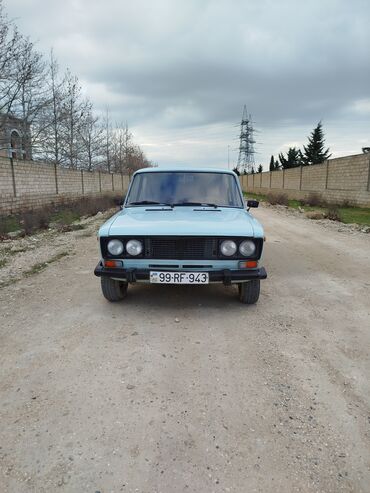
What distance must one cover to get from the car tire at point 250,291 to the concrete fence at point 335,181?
1557 cm

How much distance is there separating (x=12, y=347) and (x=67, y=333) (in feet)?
1.62

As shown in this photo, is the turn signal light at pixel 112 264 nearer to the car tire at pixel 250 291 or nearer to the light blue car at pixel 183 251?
the light blue car at pixel 183 251

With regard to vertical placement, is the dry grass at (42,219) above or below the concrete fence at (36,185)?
below

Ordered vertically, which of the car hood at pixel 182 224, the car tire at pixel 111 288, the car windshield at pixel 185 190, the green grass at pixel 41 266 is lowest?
the green grass at pixel 41 266

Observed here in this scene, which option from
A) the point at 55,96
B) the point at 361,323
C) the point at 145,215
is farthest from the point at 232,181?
the point at 55,96

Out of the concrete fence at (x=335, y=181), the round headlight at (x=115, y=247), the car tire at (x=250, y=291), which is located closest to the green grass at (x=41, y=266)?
the round headlight at (x=115, y=247)

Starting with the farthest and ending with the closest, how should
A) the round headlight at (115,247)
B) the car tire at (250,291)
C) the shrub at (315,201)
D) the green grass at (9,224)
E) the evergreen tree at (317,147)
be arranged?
the evergreen tree at (317,147)
the shrub at (315,201)
the green grass at (9,224)
the car tire at (250,291)
the round headlight at (115,247)

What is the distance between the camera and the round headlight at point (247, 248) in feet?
12.1

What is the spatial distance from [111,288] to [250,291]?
63.5 inches

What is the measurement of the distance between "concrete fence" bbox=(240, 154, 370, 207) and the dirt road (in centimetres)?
1518

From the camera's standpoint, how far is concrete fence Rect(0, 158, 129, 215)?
14758mm

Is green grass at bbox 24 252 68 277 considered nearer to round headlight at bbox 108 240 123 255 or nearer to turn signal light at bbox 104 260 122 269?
turn signal light at bbox 104 260 122 269

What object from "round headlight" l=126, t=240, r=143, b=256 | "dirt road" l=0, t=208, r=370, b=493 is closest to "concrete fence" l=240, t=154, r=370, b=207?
"dirt road" l=0, t=208, r=370, b=493

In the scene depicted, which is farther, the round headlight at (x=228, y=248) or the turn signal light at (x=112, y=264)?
the turn signal light at (x=112, y=264)
